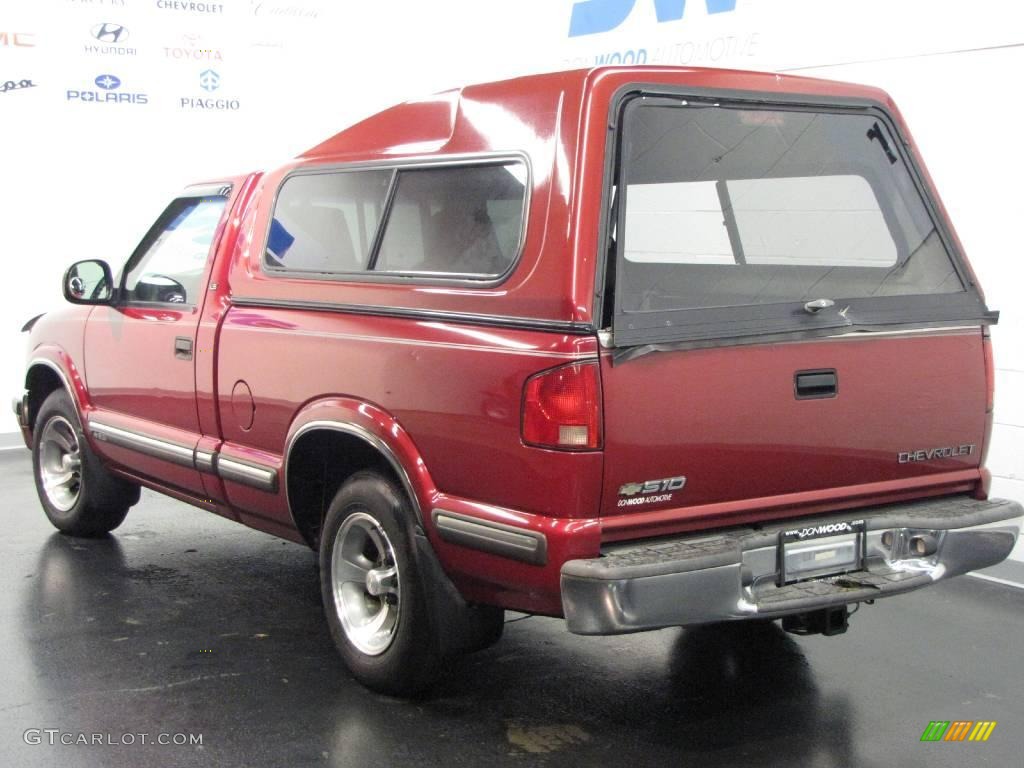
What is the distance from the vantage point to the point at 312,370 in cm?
422

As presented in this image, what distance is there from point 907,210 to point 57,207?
23.5 feet

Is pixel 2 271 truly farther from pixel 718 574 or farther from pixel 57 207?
pixel 718 574

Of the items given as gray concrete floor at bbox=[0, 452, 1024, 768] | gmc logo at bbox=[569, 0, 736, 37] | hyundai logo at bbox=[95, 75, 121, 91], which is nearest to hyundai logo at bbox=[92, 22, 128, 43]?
hyundai logo at bbox=[95, 75, 121, 91]

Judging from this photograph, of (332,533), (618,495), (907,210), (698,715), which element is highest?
(907,210)

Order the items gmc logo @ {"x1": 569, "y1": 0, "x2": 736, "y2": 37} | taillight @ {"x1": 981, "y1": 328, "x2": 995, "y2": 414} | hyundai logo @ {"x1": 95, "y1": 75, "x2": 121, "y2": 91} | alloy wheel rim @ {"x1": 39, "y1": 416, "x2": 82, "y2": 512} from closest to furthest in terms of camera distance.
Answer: taillight @ {"x1": 981, "y1": 328, "x2": 995, "y2": 414} → alloy wheel rim @ {"x1": 39, "y1": 416, "x2": 82, "y2": 512} → gmc logo @ {"x1": 569, "y1": 0, "x2": 736, "y2": 37} → hyundai logo @ {"x1": 95, "y1": 75, "x2": 121, "y2": 91}

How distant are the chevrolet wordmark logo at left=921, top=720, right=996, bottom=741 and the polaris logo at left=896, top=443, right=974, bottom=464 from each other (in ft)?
2.97

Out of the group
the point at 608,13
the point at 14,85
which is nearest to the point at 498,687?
the point at 608,13

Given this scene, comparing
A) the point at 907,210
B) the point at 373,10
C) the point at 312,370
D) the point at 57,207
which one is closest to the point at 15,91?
the point at 57,207

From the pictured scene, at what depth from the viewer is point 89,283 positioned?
5.61m

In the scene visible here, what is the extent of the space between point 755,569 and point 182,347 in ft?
8.90

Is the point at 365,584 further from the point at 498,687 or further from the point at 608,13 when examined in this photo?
the point at 608,13

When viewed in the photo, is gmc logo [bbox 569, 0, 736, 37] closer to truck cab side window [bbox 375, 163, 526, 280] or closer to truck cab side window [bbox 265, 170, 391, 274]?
truck cab side window [bbox 265, 170, 391, 274]

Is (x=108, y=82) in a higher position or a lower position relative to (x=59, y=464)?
higher

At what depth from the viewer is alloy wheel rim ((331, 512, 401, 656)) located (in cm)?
408
